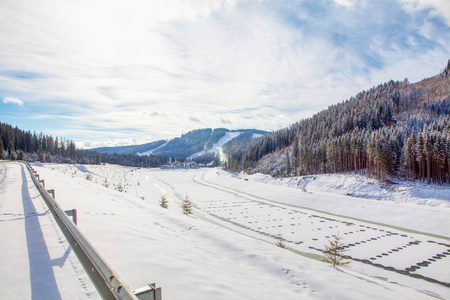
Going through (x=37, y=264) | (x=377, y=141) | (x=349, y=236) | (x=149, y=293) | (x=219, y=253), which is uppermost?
(x=377, y=141)

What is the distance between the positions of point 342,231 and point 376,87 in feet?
511

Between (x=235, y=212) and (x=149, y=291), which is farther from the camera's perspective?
(x=235, y=212)

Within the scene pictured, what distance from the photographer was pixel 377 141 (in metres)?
56.3

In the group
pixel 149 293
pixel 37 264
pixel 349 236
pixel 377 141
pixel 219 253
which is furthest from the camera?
pixel 377 141

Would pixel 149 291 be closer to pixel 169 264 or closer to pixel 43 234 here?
pixel 169 264

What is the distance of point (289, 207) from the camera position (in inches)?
1591

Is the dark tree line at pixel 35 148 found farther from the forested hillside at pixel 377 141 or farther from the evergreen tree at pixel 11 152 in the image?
the forested hillside at pixel 377 141

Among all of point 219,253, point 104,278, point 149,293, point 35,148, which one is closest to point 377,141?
point 219,253

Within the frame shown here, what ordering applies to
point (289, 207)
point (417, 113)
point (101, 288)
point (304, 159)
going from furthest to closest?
point (417, 113) → point (304, 159) → point (289, 207) → point (101, 288)

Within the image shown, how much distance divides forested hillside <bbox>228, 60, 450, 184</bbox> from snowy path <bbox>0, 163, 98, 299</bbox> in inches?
2355

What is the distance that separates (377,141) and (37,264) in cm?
6589

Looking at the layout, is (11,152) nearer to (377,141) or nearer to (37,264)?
(37,264)

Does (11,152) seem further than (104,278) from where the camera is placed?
Yes

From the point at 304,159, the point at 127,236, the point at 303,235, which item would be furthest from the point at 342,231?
the point at 304,159
